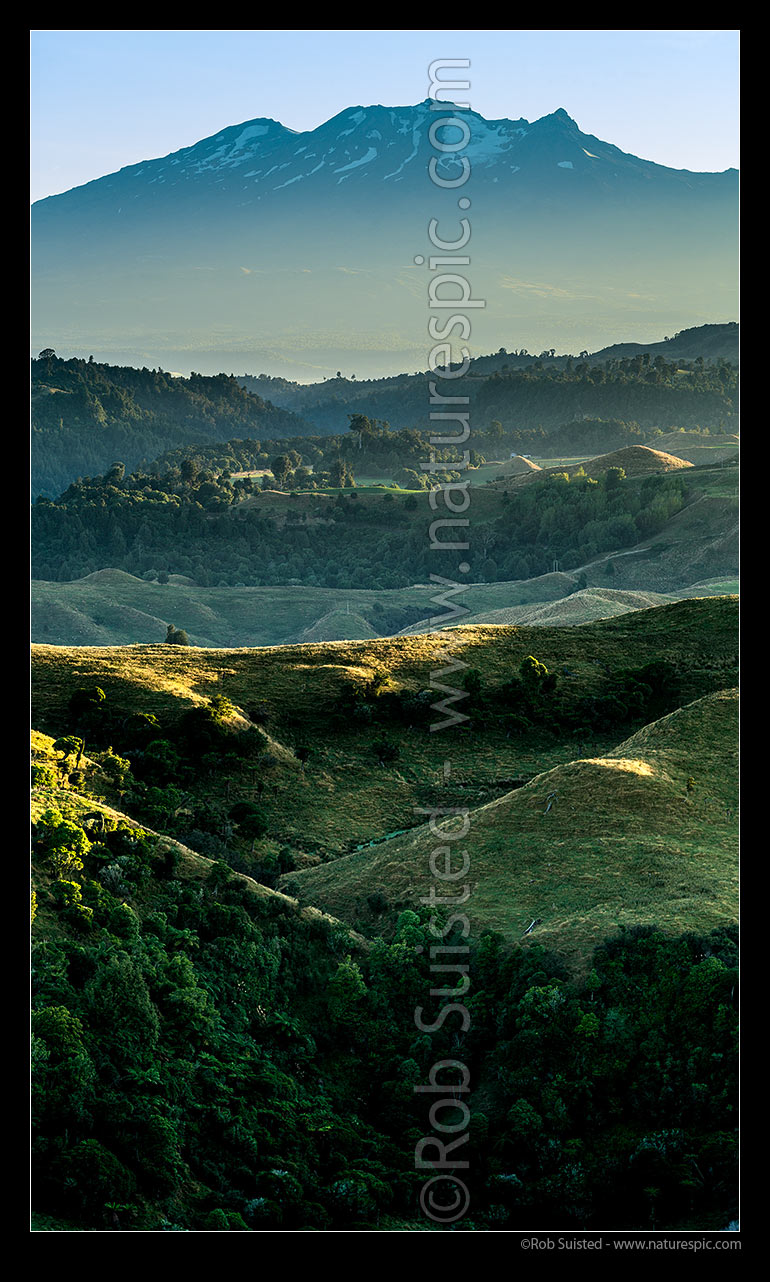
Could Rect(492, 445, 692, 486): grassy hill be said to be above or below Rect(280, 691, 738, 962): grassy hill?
above

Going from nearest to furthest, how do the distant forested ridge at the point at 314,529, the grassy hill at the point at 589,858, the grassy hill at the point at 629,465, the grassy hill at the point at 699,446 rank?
the grassy hill at the point at 589,858 < the distant forested ridge at the point at 314,529 < the grassy hill at the point at 629,465 < the grassy hill at the point at 699,446

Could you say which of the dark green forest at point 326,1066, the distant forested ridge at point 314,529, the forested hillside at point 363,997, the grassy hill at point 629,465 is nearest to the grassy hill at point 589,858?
the forested hillside at point 363,997

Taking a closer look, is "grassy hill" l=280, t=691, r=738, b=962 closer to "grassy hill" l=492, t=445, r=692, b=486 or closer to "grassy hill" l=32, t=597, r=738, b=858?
"grassy hill" l=32, t=597, r=738, b=858

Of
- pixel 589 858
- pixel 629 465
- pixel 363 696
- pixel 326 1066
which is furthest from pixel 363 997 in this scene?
pixel 629 465

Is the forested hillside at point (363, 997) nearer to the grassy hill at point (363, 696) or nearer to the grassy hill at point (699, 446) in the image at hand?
the grassy hill at point (363, 696)

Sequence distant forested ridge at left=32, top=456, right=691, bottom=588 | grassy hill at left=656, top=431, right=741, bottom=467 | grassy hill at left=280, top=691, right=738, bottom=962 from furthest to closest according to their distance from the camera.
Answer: grassy hill at left=656, top=431, right=741, bottom=467
distant forested ridge at left=32, top=456, right=691, bottom=588
grassy hill at left=280, top=691, right=738, bottom=962

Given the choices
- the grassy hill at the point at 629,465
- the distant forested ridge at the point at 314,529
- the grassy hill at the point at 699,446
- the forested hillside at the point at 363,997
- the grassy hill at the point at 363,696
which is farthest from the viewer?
the grassy hill at the point at 699,446

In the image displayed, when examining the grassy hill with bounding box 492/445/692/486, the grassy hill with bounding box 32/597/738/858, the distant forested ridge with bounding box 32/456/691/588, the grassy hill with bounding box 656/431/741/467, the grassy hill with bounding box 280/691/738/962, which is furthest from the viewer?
the grassy hill with bounding box 656/431/741/467

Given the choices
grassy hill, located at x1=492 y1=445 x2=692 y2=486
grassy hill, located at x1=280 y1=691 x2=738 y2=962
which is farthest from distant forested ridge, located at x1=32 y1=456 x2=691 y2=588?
grassy hill, located at x1=280 y1=691 x2=738 y2=962

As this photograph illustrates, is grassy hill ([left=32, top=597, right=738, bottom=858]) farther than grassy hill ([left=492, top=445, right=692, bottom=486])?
No
